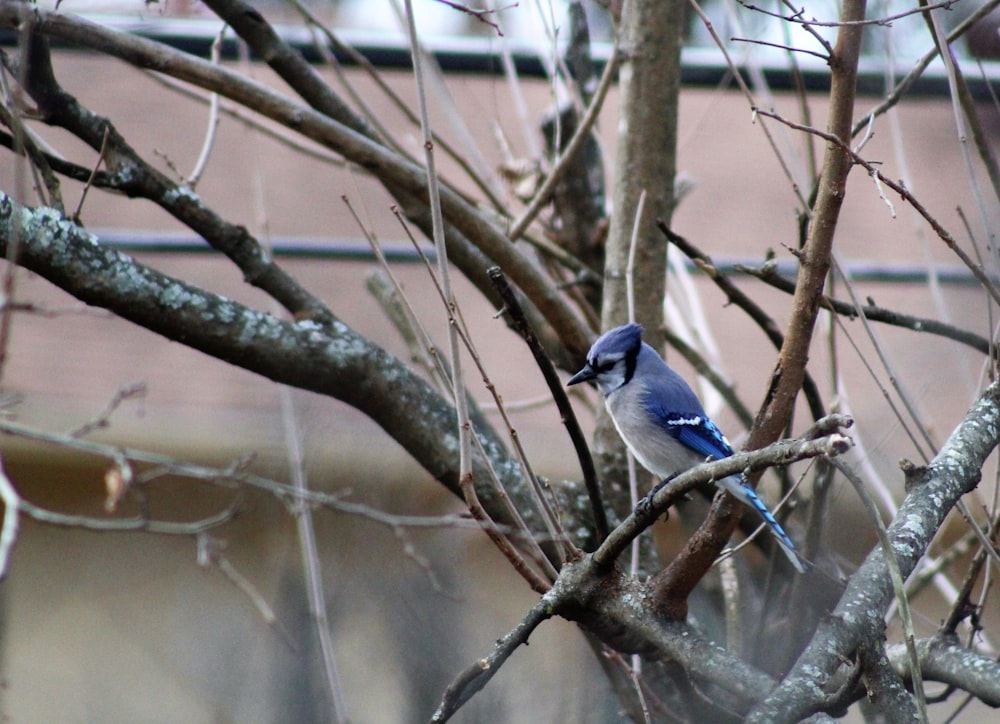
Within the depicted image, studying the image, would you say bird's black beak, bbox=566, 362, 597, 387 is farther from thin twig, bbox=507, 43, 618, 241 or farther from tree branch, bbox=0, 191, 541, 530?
thin twig, bbox=507, 43, 618, 241

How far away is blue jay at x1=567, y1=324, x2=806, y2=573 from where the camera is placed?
99.3 inches

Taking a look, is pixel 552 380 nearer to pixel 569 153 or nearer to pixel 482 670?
pixel 482 670

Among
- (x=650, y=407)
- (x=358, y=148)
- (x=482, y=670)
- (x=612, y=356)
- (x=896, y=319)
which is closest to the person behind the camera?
(x=482, y=670)

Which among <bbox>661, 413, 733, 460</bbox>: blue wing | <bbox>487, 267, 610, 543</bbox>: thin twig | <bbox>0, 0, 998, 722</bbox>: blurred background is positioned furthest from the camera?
<bbox>0, 0, 998, 722</bbox>: blurred background

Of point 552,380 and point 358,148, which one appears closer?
point 552,380

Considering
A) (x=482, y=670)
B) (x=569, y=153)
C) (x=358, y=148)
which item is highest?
(x=569, y=153)

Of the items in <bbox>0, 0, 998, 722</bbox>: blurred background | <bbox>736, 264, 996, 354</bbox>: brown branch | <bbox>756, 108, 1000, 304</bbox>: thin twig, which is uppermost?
<bbox>756, 108, 1000, 304</bbox>: thin twig

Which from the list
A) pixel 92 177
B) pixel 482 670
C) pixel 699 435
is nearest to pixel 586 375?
pixel 699 435

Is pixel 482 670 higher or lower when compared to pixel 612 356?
lower

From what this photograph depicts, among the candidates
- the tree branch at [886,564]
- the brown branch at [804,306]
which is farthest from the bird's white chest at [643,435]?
the tree branch at [886,564]

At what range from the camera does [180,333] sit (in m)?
2.08

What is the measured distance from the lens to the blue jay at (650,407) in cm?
252

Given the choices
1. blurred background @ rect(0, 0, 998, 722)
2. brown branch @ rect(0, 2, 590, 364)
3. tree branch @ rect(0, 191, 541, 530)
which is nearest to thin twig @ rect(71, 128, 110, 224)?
tree branch @ rect(0, 191, 541, 530)

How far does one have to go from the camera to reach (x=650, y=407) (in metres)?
2.79
